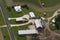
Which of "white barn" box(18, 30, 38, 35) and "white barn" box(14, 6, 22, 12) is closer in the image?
"white barn" box(18, 30, 38, 35)

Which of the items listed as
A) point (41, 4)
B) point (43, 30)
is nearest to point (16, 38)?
point (43, 30)

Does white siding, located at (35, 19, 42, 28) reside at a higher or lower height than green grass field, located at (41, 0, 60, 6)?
lower

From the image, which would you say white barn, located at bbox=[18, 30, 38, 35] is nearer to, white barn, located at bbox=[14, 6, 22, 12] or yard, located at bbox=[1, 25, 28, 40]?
yard, located at bbox=[1, 25, 28, 40]

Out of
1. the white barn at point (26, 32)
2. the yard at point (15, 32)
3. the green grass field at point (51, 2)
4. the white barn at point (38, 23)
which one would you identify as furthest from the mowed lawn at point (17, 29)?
the green grass field at point (51, 2)

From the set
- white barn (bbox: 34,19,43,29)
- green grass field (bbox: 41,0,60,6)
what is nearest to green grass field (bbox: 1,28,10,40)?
white barn (bbox: 34,19,43,29)

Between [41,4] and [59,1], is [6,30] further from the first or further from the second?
[59,1]

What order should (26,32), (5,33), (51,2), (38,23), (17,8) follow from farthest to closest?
(51,2), (17,8), (38,23), (26,32), (5,33)

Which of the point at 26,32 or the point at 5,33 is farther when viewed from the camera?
the point at 26,32

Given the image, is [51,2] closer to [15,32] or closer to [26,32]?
[26,32]

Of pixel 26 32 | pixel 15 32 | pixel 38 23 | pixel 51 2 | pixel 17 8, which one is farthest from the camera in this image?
pixel 51 2

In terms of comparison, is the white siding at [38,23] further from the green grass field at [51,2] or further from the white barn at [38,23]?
the green grass field at [51,2]

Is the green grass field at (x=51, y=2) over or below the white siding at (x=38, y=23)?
over

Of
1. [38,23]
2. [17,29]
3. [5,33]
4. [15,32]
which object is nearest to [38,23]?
[38,23]

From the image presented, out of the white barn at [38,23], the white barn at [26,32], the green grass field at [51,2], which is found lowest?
the white barn at [26,32]
